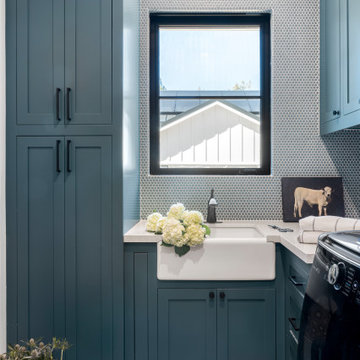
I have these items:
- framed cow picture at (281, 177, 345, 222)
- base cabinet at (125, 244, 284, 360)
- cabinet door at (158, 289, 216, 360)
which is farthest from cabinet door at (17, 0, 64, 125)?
framed cow picture at (281, 177, 345, 222)

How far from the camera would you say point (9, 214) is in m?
1.65

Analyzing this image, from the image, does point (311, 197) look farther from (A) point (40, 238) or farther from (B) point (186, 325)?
(A) point (40, 238)

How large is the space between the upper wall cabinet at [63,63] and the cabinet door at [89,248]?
0.17m

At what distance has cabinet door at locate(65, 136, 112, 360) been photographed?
1.63m

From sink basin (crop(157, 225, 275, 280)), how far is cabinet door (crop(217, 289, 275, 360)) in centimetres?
10

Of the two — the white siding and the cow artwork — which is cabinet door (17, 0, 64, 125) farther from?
the cow artwork

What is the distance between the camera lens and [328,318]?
790 mm

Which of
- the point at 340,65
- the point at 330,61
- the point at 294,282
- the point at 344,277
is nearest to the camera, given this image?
the point at 344,277

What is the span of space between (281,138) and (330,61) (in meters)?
0.56

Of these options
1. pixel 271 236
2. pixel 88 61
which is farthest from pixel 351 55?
pixel 88 61

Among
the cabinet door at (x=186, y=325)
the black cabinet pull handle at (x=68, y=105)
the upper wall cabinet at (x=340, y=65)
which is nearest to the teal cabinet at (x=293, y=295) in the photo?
the cabinet door at (x=186, y=325)

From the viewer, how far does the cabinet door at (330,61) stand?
5.94 feet

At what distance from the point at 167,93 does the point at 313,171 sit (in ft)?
3.92

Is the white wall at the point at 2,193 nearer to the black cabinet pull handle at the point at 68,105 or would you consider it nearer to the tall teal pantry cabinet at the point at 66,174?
the tall teal pantry cabinet at the point at 66,174
